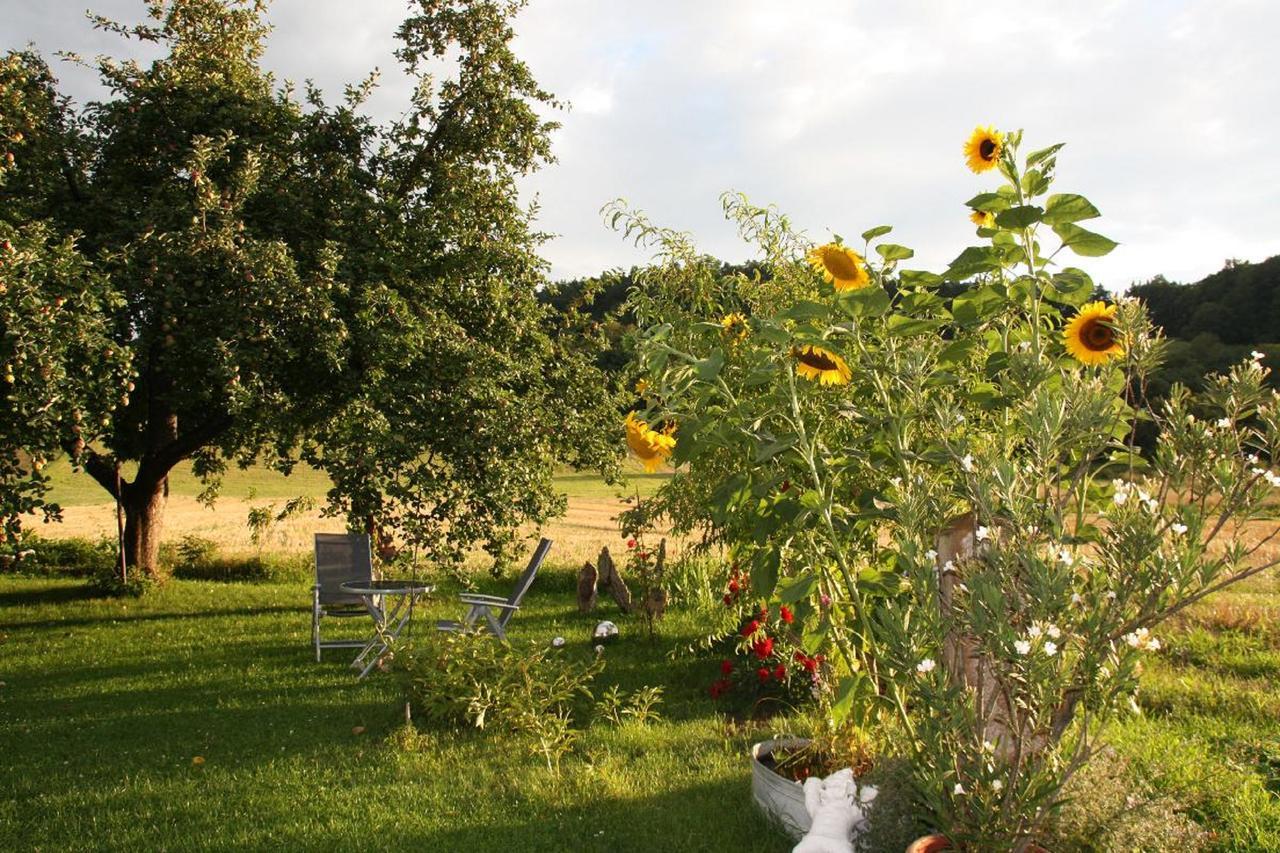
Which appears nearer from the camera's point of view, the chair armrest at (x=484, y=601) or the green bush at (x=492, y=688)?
the green bush at (x=492, y=688)

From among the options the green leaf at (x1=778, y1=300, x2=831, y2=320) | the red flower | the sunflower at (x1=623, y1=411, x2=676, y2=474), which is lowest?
the red flower

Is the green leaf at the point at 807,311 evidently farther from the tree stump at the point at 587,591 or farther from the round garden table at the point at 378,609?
the tree stump at the point at 587,591

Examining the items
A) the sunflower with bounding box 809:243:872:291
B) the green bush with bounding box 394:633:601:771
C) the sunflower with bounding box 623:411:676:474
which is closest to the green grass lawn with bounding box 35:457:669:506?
the green bush with bounding box 394:633:601:771

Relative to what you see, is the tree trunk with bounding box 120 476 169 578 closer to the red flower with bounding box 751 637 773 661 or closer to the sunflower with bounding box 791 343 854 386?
the red flower with bounding box 751 637 773 661

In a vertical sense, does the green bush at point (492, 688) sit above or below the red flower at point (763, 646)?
below

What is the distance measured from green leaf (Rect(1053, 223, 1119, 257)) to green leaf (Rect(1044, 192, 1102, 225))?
0.10 ft

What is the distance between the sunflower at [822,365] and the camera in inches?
111

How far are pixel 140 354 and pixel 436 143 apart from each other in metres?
3.66

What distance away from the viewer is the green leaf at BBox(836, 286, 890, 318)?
2549 millimetres

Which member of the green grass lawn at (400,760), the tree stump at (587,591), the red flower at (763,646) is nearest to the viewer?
the green grass lawn at (400,760)

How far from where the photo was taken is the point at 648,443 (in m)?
3.40

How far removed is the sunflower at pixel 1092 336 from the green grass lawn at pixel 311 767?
2259 mm

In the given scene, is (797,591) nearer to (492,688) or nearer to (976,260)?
(976,260)

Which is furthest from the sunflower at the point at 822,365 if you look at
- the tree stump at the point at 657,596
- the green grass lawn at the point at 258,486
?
the green grass lawn at the point at 258,486
